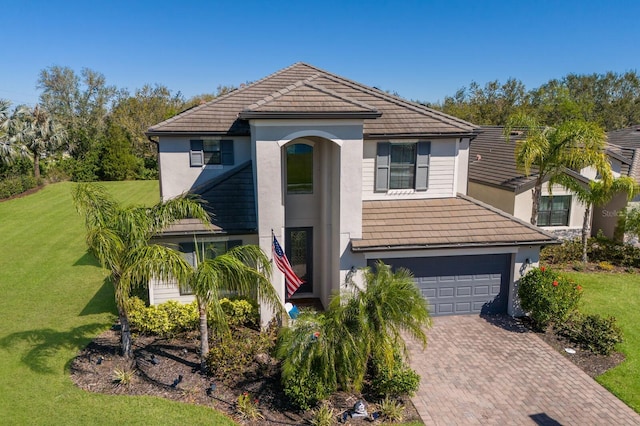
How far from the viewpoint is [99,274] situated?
17.4 metres

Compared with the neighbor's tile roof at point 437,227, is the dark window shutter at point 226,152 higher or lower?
higher

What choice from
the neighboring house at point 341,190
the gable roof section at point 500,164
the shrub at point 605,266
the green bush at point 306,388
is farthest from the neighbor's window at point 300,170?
the shrub at point 605,266

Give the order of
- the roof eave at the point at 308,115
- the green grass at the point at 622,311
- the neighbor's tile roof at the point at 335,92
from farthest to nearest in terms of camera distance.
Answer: the neighbor's tile roof at the point at 335,92, the roof eave at the point at 308,115, the green grass at the point at 622,311

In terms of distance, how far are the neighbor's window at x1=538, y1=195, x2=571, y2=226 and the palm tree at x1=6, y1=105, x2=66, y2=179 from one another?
37.1 m

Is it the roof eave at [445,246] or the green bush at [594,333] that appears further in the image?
the roof eave at [445,246]

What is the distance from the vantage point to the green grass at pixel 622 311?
384 inches

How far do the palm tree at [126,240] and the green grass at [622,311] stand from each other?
10.3m

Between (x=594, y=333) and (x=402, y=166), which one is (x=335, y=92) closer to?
(x=402, y=166)

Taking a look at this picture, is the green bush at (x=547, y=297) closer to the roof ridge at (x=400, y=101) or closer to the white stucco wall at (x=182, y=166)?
the roof ridge at (x=400, y=101)

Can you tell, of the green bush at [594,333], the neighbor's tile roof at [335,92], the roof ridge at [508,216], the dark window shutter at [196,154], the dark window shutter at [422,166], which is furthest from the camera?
the dark window shutter at [196,154]

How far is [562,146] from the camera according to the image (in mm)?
15977

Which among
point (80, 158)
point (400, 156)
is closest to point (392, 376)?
point (400, 156)

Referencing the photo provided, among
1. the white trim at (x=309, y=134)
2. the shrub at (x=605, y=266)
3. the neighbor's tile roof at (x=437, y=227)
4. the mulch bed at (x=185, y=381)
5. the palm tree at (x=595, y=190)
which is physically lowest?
the mulch bed at (x=185, y=381)

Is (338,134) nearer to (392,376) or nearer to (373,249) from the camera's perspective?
(373,249)
